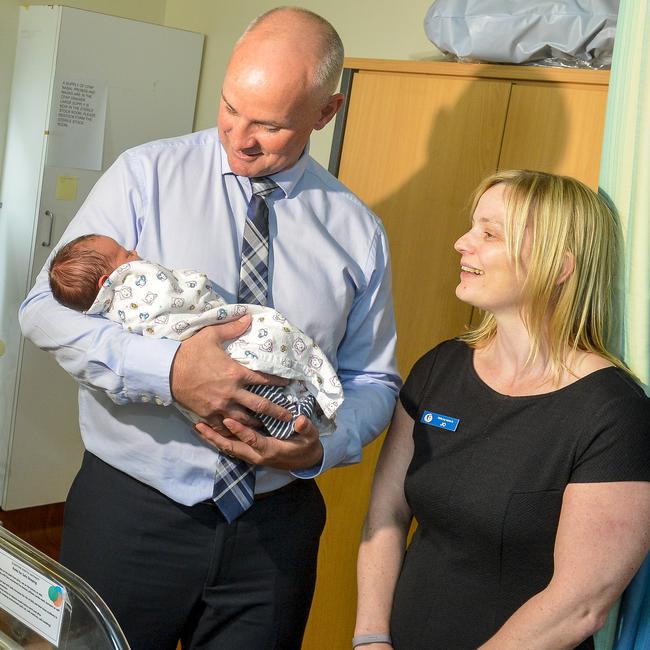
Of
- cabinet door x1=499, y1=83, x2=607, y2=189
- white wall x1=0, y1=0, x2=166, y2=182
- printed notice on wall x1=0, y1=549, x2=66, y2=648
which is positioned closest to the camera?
printed notice on wall x1=0, y1=549, x2=66, y2=648

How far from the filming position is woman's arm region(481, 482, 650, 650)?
1535 millimetres

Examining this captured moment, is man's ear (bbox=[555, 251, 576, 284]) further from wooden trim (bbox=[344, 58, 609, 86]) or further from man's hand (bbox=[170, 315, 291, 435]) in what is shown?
wooden trim (bbox=[344, 58, 609, 86])

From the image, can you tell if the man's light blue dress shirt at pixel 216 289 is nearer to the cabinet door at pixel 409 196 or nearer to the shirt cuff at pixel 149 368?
the shirt cuff at pixel 149 368

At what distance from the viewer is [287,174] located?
1854 millimetres

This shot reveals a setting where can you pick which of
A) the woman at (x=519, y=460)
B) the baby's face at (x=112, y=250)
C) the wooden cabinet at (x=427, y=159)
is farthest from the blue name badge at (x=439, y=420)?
the wooden cabinet at (x=427, y=159)

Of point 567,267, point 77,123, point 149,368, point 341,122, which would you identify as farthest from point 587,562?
point 77,123

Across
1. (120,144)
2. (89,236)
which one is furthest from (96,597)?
(120,144)

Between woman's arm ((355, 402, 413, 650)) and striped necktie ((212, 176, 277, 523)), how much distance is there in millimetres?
329

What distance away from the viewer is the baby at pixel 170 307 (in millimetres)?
1614

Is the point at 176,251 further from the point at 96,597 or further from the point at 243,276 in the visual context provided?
the point at 96,597

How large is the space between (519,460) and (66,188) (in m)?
2.82

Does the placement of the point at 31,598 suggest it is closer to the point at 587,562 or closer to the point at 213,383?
the point at 213,383

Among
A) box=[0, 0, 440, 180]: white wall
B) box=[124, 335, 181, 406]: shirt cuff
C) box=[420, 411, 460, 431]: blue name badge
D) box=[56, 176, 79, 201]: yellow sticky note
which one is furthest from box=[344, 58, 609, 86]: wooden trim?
box=[56, 176, 79, 201]: yellow sticky note

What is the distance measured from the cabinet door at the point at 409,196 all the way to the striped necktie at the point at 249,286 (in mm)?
986
